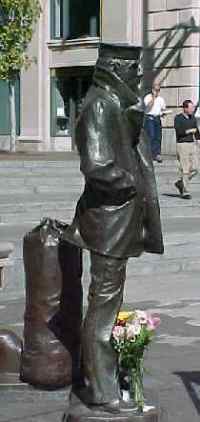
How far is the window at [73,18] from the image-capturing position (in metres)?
33.3

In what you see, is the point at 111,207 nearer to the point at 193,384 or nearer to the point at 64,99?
the point at 193,384

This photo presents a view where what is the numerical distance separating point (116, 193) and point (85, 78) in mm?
27864

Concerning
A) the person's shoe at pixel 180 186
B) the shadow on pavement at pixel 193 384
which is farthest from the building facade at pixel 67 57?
the shadow on pavement at pixel 193 384

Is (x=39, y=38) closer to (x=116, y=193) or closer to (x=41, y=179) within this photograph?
(x=41, y=179)

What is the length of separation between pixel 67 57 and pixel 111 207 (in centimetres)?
2780

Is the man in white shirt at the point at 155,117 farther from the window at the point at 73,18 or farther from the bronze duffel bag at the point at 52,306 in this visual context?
the bronze duffel bag at the point at 52,306

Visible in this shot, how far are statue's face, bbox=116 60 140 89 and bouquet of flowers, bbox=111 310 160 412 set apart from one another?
144 cm

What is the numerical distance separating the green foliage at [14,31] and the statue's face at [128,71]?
840 inches

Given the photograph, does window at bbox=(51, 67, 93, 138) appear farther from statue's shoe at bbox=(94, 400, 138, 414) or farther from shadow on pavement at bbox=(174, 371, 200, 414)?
statue's shoe at bbox=(94, 400, 138, 414)

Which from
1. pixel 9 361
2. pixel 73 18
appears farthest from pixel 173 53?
pixel 9 361

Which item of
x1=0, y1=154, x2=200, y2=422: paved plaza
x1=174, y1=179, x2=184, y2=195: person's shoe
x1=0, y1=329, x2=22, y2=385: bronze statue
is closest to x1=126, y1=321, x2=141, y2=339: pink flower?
x1=0, y1=154, x2=200, y2=422: paved plaza

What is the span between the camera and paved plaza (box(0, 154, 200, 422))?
697 centimetres

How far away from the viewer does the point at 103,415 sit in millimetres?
6180

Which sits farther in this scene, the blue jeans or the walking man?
the blue jeans
